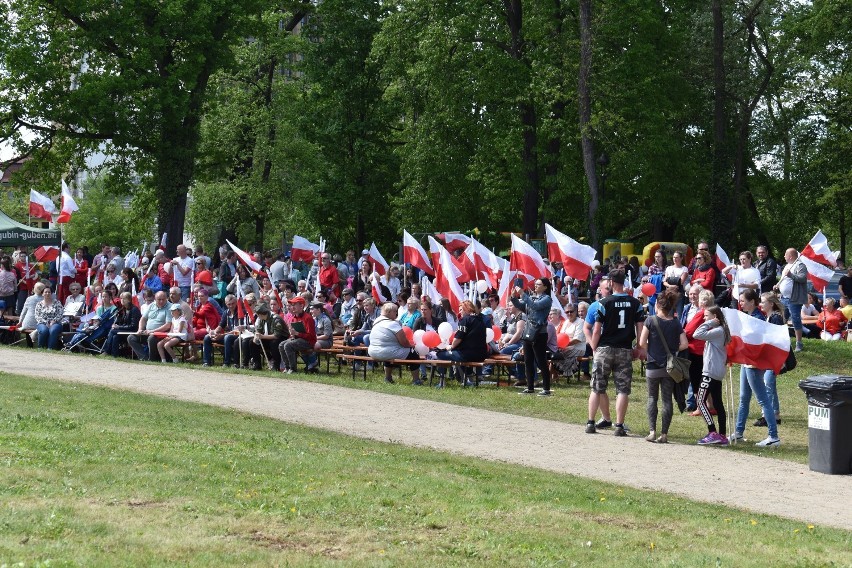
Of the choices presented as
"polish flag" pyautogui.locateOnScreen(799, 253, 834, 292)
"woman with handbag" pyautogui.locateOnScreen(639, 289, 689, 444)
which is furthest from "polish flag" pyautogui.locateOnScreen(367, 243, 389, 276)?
"woman with handbag" pyautogui.locateOnScreen(639, 289, 689, 444)

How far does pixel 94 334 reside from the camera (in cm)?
2541

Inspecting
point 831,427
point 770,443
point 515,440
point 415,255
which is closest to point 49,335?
point 415,255

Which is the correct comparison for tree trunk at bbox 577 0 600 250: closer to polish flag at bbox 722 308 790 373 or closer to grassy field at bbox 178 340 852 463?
grassy field at bbox 178 340 852 463

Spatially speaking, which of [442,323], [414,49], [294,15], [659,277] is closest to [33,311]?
[442,323]

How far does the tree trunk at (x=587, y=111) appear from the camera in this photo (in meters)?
35.5

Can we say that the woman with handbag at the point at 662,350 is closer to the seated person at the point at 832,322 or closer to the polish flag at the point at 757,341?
the polish flag at the point at 757,341

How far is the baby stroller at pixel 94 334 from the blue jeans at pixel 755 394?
1399cm

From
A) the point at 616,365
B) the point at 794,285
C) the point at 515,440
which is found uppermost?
the point at 794,285

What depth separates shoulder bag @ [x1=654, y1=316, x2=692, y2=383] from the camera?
1470 centimetres

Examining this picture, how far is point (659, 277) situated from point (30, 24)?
74.7 ft

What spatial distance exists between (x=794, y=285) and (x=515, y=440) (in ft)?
38.9

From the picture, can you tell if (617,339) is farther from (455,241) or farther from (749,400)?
(455,241)

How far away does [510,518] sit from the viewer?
9266 mm

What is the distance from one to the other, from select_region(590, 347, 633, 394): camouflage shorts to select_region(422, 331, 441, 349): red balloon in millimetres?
6372
